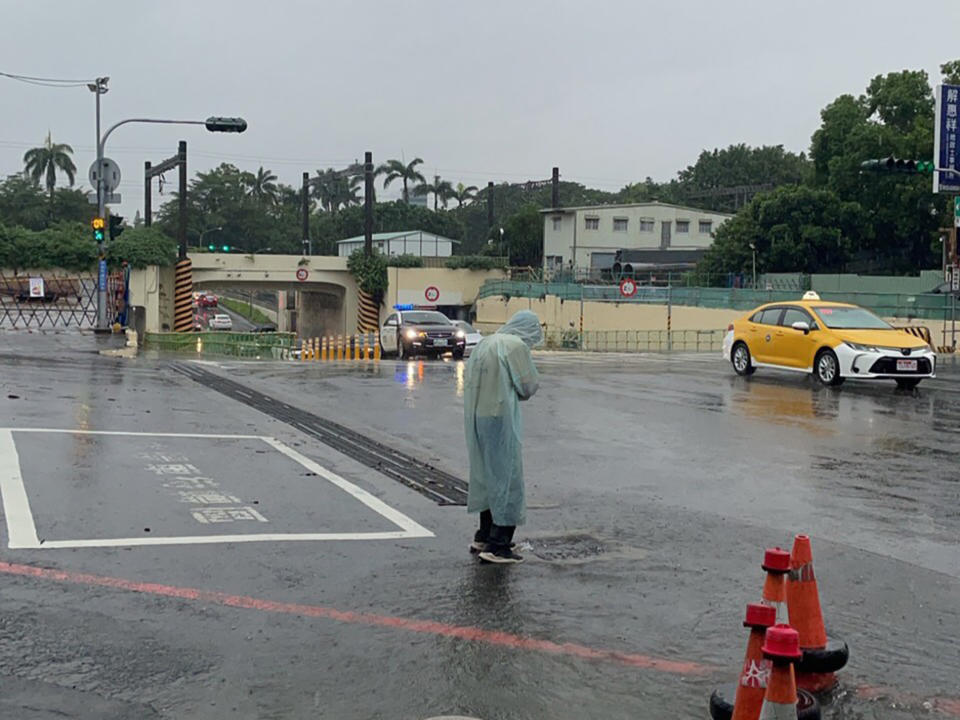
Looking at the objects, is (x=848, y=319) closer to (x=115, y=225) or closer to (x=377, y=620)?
(x=377, y=620)

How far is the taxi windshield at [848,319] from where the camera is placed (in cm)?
1888

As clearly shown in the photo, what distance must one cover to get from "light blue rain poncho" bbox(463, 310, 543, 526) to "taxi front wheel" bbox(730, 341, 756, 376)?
46.5 ft

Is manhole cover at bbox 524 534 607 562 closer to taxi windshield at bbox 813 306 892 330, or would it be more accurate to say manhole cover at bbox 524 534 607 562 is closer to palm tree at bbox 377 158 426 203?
taxi windshield at bbox 813 306 892 330

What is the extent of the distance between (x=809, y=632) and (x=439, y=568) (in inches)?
99.0

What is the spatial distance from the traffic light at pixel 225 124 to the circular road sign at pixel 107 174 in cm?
380

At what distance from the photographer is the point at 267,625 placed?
5465 mm

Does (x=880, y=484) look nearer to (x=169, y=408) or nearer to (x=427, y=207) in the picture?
(x=169, y=408)

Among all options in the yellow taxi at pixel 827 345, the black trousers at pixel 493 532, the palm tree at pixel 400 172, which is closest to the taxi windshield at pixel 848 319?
the yellow taxi at pixel 827 345

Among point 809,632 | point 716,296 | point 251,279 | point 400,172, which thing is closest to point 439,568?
point 809,632

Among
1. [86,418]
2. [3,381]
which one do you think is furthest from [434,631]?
[3,381]

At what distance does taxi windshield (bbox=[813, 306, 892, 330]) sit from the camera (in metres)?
18.9

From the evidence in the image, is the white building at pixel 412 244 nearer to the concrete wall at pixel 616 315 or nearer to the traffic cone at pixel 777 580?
the concrete wall at pixel 616 315

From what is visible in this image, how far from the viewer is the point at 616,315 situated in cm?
4747

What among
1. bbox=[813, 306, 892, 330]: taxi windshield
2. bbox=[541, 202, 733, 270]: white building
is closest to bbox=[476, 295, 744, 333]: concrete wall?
bbox=[541, 202, 733, 270]: white building
